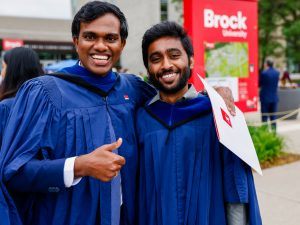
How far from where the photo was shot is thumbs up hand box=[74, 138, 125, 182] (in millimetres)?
1549

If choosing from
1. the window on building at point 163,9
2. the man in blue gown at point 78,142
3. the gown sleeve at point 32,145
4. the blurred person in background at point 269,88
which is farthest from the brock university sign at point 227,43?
the window on building at point 163,9

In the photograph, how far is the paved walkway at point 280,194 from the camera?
4016mm

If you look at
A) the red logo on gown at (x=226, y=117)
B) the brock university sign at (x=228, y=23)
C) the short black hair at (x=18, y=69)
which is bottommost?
the red logo on gown at (x=226, y=117)

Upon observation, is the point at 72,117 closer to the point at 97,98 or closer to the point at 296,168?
the point at 97,98

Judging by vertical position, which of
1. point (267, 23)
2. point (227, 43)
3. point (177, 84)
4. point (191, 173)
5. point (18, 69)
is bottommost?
point (191, 173)

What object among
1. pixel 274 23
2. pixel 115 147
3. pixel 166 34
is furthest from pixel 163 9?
pixel 115 147

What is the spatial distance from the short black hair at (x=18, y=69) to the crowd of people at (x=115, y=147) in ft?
4.38

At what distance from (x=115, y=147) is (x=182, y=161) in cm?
43

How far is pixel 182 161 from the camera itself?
73.7 inches

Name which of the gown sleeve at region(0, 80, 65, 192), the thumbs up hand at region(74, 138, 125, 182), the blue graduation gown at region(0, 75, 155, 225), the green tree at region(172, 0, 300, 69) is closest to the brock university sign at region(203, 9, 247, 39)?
the blue graduation gown at region(0, 75, 155, 225)

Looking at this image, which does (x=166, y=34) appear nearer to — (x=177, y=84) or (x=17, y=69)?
(x=177, y=84)

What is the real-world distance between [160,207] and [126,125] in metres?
0.45

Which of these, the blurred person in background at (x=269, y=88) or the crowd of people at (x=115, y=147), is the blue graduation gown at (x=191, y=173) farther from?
the blurred person in background at (x=269, y=88)

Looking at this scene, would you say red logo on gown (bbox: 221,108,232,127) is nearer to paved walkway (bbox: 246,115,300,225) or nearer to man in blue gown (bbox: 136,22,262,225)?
man in blue gown (bbox: 136,22,262,225)
